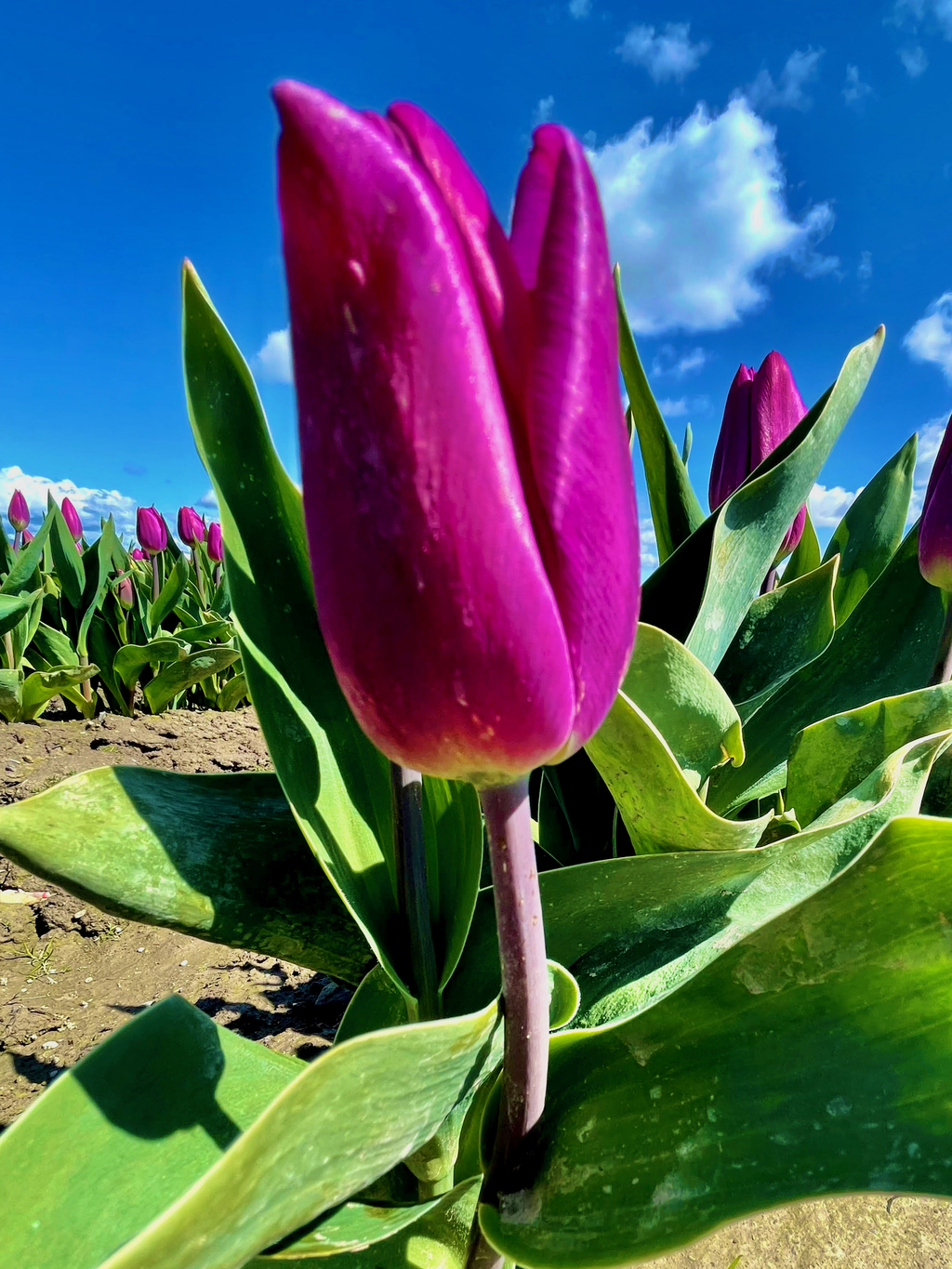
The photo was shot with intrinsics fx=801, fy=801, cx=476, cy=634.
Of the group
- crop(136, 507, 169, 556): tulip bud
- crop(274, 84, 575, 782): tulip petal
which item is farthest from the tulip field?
crop(136, 507, 169, 556): tulip bud

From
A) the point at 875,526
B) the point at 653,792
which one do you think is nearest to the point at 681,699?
the point at 653,792

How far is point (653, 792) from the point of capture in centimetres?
49

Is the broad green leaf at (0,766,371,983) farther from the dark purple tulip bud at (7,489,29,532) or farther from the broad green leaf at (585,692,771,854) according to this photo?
the dark purple tulip bud at (7,489,29,532)

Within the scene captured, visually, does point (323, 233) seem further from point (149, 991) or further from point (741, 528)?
point (149, 991)

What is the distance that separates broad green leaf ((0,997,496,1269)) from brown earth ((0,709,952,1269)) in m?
0.65

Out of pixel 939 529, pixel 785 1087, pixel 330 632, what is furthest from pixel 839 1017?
pixel 939 529

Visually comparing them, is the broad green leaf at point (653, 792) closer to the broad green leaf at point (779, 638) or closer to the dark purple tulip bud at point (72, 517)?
the broad green leaf at point (779, 638)

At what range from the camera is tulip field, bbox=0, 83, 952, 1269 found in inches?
9.4

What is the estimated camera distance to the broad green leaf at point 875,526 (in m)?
1.03

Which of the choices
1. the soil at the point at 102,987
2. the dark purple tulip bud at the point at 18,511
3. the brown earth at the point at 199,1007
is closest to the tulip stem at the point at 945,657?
the brown earth at the point at 199,1007

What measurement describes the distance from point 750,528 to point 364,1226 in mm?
531

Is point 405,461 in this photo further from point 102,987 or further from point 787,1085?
point 102,987

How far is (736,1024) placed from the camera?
380 mm

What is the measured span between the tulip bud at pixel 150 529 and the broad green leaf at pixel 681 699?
135 inches
